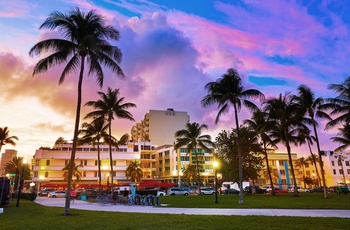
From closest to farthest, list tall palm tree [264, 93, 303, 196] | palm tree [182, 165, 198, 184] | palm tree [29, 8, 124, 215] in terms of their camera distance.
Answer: palm tree [29, 8, 124, 215] < tall palm tree [264, 93, 303, 196] < palm tree [182, 165, 198, 184]

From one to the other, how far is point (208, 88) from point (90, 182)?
60.7 m

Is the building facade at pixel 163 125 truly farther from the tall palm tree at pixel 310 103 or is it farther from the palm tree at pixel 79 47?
the palm tree at pixel 79 47

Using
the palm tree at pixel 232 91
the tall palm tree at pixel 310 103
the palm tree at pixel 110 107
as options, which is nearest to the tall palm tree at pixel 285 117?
the tall palm tree at pixel 310 103

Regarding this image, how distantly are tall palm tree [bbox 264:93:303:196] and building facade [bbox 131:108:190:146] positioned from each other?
74763mm

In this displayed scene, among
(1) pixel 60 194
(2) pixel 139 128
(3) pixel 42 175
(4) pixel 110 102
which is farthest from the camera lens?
(2) pixel 139 128

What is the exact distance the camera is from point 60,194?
5750 centimetres

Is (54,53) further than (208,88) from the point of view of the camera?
No

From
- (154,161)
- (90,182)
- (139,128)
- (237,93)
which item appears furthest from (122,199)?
(139,128)

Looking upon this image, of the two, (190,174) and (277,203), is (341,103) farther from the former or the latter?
(190,174)

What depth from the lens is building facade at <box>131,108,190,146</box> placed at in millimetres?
117125

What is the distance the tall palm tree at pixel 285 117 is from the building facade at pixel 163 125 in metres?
74.8

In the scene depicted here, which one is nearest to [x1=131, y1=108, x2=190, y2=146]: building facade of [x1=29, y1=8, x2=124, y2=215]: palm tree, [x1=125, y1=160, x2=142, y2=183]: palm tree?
[x1=125, y1=160, x2=142, y2=183]: palm tree

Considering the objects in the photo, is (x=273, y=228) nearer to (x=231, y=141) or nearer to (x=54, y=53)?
(x=54, y=53)

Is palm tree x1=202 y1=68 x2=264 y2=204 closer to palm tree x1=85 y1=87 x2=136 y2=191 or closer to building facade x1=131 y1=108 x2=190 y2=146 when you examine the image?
palm tree x1=85 y1=87 x2=136 y2=191
